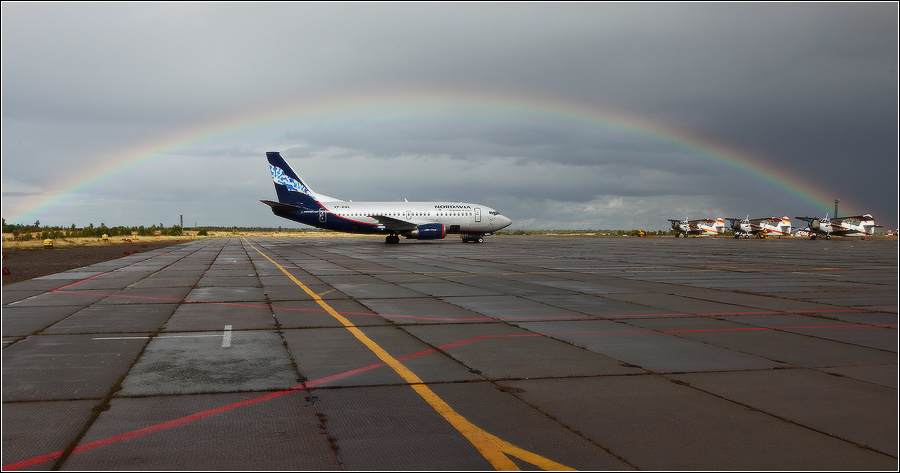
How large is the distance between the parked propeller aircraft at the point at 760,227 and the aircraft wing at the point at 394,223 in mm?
63563

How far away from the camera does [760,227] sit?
317 feet

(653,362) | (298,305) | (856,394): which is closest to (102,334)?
(298,305)

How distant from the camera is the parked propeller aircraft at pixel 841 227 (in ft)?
267

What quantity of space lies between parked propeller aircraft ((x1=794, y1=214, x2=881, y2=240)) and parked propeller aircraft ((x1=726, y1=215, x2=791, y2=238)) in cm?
965

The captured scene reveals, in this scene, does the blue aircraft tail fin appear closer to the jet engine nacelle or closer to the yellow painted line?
the jet engine nacelle

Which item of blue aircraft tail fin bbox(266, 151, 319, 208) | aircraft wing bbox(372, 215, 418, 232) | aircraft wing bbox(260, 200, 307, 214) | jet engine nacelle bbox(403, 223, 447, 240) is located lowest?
jet engine nacelle bbox(403, 223, 447, 240)

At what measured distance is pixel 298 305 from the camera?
14.1 metres

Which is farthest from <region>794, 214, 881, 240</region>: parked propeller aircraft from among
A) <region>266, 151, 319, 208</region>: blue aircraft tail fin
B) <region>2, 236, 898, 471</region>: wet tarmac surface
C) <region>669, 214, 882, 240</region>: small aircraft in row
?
<region>2, 236, 898, 471</region>: wet tarmac surface

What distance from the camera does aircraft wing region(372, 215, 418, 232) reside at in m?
52.7

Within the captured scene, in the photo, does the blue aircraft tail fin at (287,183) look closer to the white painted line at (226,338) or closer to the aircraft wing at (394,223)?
the aircraft wing at (394,223)

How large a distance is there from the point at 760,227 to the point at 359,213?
241 feet

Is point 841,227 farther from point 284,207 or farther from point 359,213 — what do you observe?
point 284,207

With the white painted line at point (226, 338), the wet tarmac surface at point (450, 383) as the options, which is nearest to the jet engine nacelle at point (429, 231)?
the wet tarmac surface at point (450, 383)

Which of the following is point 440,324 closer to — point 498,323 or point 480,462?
point 498,323
